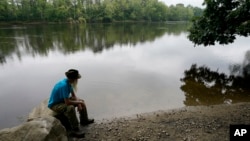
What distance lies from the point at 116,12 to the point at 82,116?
3428 inches

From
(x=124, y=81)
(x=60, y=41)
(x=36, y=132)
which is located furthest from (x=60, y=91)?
(x=60, y=41)

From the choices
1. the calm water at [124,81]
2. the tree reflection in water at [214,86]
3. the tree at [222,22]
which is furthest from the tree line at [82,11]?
the tree reflection in water at [214,86]

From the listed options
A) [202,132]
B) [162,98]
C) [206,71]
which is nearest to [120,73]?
[162,98]

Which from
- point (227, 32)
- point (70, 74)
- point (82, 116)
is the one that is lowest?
point (82, 116)

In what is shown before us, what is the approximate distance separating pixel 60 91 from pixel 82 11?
79.8m

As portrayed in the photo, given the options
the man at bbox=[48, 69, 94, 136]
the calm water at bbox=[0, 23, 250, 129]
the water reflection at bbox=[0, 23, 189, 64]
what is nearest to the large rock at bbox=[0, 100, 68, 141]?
the man at bbox=[48, 69, 94, 136]

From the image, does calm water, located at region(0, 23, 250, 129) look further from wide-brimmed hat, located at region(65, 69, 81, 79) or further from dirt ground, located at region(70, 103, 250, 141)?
wide-brimmed hat, located at region(65, 69, 81, 79)

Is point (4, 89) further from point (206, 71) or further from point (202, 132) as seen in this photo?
point (206, 71)

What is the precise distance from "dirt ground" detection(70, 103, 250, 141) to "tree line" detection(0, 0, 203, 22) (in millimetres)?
43888

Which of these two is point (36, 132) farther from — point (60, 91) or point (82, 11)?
point (82, 11)

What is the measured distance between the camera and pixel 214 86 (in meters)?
10.4

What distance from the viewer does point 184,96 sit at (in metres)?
9.17

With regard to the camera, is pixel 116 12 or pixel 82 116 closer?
pixel 82 116

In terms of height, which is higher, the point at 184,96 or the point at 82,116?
the point at 82,116
